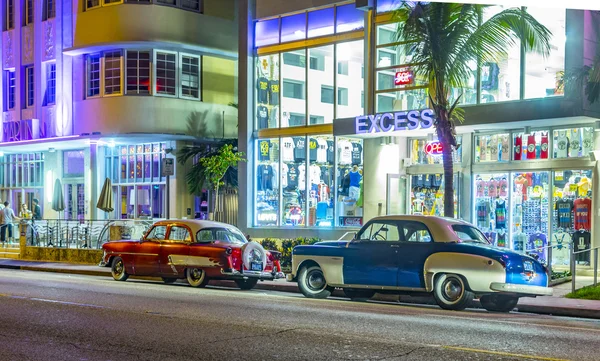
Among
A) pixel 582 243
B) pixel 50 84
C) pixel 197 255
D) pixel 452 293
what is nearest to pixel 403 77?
pixel 582 243

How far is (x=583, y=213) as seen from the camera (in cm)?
2184

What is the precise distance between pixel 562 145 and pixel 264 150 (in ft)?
37.6

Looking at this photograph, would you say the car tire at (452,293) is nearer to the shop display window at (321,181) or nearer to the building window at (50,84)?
the shop display window at (321,181)

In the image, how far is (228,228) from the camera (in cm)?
2073

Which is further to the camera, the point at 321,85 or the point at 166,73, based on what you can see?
the point at 166,73

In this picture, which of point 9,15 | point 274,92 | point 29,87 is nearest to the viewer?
point 274,92

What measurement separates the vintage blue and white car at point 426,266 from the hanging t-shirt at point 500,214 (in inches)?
278

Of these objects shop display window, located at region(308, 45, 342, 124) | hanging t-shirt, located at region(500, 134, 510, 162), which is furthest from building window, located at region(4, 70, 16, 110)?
hanging t-shirt, located at region(500, 134, 510, 162)

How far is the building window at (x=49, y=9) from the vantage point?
37906 millimetres

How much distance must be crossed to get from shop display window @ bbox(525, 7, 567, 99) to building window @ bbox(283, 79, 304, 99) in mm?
9170

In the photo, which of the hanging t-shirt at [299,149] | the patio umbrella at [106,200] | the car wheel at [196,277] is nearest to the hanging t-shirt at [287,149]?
the hanging t-shirt at [299,149]

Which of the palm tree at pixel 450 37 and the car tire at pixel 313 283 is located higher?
the palm tree at pixel 450 37

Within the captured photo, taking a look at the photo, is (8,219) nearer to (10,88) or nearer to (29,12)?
(10,88)

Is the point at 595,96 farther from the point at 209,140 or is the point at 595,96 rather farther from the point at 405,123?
the point at 209,140
